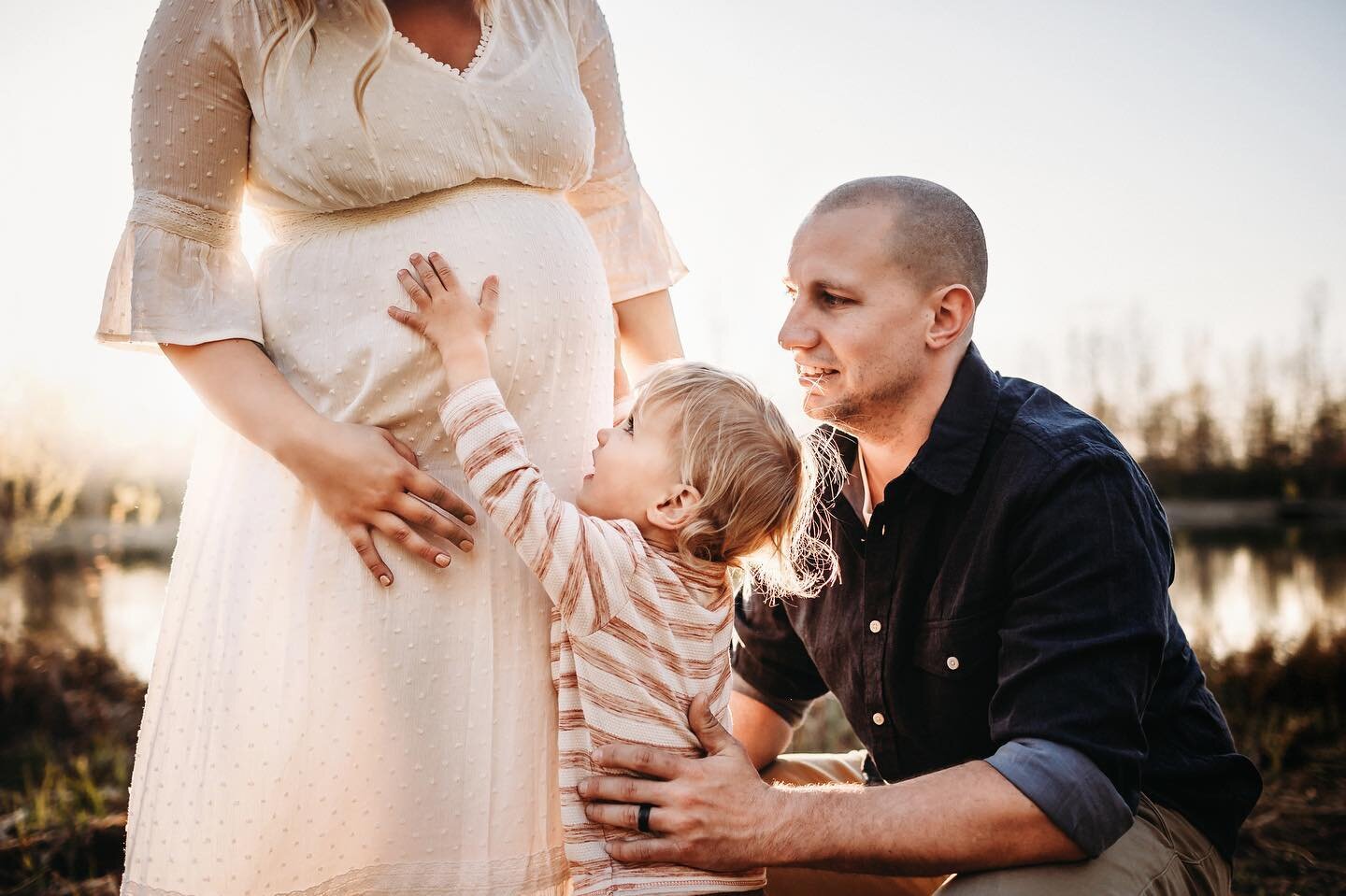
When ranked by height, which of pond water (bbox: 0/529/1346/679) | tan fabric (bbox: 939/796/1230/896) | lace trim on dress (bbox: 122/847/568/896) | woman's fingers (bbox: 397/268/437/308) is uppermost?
woman's fingers (bbox: 397/268/437/308)

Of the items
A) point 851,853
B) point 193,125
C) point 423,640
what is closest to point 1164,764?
point 851,853

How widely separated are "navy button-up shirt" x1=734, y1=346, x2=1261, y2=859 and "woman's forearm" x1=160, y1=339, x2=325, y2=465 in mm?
1127

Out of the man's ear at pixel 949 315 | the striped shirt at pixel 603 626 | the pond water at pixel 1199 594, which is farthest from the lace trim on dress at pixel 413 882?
the pond water at pixel 1199 594

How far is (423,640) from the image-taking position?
1.37 meters

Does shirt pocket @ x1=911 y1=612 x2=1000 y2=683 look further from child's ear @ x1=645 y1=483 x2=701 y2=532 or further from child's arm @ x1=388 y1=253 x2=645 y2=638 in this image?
child's arm @ x1=388 y1=253 x2=645 y2=638

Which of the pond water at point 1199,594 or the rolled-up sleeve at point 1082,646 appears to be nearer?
the rolled-up sleeve at point 1082,646

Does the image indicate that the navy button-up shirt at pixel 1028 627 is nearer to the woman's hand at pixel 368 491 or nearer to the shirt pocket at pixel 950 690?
the shirt pocket at pixel 950 690

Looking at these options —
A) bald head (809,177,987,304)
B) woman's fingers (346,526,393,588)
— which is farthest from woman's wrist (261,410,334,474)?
bald head (809,177,987,304)

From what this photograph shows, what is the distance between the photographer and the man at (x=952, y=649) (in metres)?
1.53

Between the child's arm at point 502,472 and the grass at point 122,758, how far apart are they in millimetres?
2460

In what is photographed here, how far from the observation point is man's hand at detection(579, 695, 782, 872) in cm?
148

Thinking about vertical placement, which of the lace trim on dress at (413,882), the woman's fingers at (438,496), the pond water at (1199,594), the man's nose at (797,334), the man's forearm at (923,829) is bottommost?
the pond water at (1199,594)

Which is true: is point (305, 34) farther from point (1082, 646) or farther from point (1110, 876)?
point (1110, 876)

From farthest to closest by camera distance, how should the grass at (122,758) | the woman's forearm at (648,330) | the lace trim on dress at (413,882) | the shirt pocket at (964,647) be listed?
the grass at (122,758), the woman's forearm at (648,330), the shirt pocket at (964,647), the lace trim on dress at (413,882)
